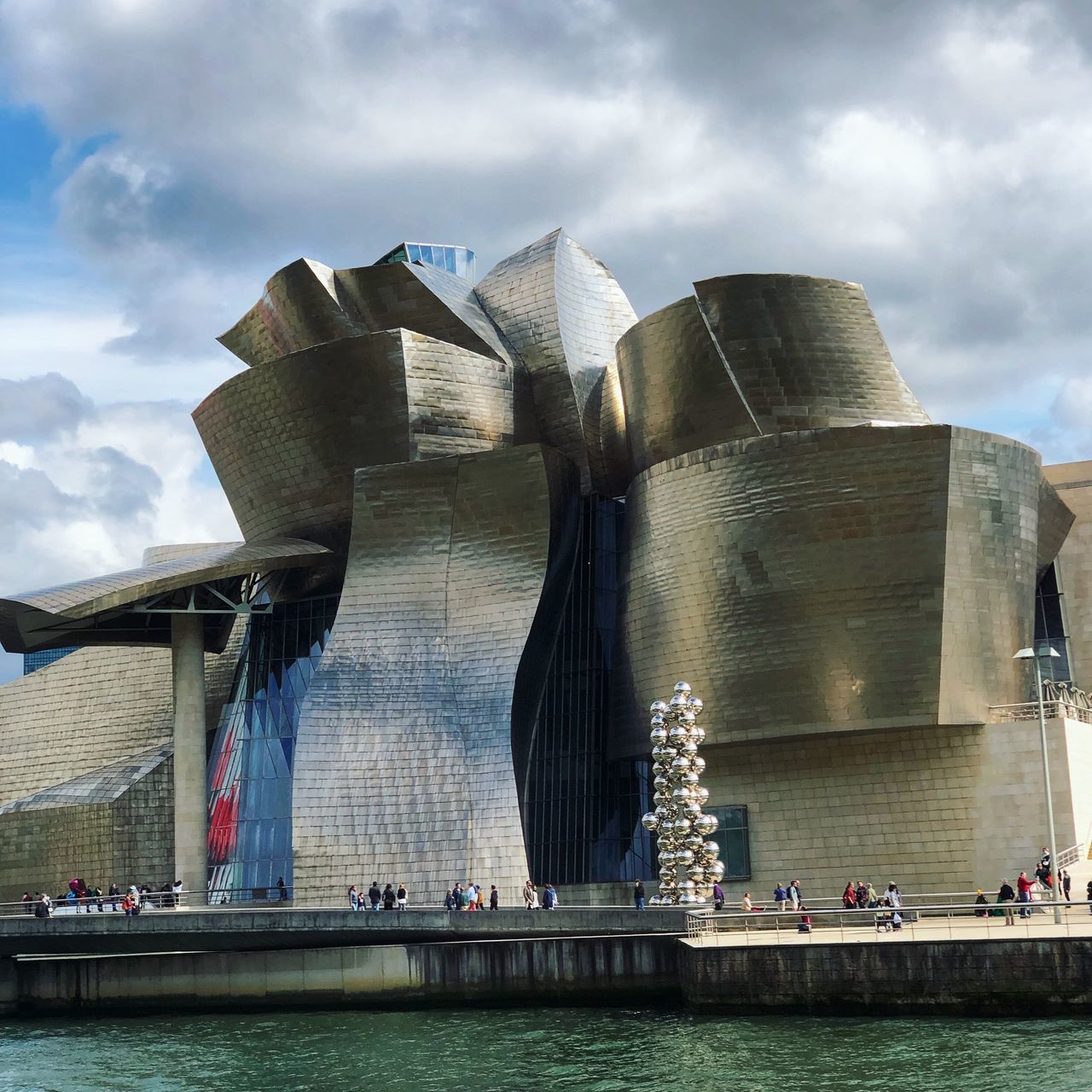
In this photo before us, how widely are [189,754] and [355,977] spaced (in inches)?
500

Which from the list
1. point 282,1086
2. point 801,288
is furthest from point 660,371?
point 282,1086

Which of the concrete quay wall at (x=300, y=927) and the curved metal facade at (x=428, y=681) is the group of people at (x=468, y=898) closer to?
the curved metal facade at (x=428, y=681)

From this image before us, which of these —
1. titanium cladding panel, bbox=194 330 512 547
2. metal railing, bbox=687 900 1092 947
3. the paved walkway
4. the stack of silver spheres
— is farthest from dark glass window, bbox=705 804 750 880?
titanium cladding panel, bbox=194 330 512 547

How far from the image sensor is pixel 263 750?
41156 mm

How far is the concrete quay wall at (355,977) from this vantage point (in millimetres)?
26094

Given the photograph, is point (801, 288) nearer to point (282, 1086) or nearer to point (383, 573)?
point (383, 573)

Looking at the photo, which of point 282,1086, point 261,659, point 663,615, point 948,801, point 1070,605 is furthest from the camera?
point 261,659

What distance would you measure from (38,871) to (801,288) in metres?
25.3

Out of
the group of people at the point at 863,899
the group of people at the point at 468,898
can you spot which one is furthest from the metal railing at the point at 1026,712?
the group of people at the point at 468,898

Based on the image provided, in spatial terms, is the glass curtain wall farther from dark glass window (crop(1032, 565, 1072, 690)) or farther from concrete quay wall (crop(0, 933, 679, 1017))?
dark glass window (crop(1032, 565, 1072, 690))

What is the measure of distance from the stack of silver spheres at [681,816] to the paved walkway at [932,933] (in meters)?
1.87

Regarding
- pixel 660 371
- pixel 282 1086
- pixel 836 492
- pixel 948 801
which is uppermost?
pixel 660 371

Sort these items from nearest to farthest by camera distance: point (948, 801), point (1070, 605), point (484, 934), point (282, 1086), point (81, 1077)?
point (282, 1086) → point (81, 1077) → point (484, 934) → point (948, 801) → point (1070, 605)

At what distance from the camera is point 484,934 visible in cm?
2802
